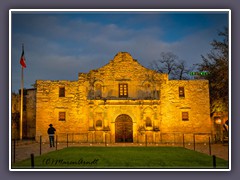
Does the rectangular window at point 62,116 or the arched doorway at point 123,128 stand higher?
the rectangular window at point 62,116

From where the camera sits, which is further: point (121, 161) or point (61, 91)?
point (61, 91)

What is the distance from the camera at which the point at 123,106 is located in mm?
24016

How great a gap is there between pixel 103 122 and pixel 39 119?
15.5 feet

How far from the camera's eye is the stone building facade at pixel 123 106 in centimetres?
2380

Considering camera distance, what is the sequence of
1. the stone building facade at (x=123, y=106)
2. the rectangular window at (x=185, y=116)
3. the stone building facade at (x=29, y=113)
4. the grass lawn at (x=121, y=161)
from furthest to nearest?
the stone building facade at (x=29, y=113) → the rectangular window at (x=185, y=116) → the stone building facade at (x=123, y=106) → the grass lawn at (x=121, y=161)

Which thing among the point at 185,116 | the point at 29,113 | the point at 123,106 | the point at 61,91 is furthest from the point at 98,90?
the point at 29,113

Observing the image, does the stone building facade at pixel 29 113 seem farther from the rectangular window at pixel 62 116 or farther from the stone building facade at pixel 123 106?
the rectangular window at pixel 62 116

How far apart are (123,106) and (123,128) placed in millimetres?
1609

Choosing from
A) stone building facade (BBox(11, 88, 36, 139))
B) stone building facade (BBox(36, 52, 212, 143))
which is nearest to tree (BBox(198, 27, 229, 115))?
stone building facade (BBox(36, 52, 212, 143))

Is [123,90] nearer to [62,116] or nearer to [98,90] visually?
[98,90]

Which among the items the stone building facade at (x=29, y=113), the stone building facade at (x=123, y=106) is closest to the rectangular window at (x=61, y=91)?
the stone building facade at (x=123, y=106)

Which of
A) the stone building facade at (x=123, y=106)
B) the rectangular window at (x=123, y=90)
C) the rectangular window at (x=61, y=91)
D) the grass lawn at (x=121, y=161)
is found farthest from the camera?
the rectangular window at (x=61, y=91)

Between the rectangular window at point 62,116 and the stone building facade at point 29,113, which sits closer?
the rectangular window at point 62,116
